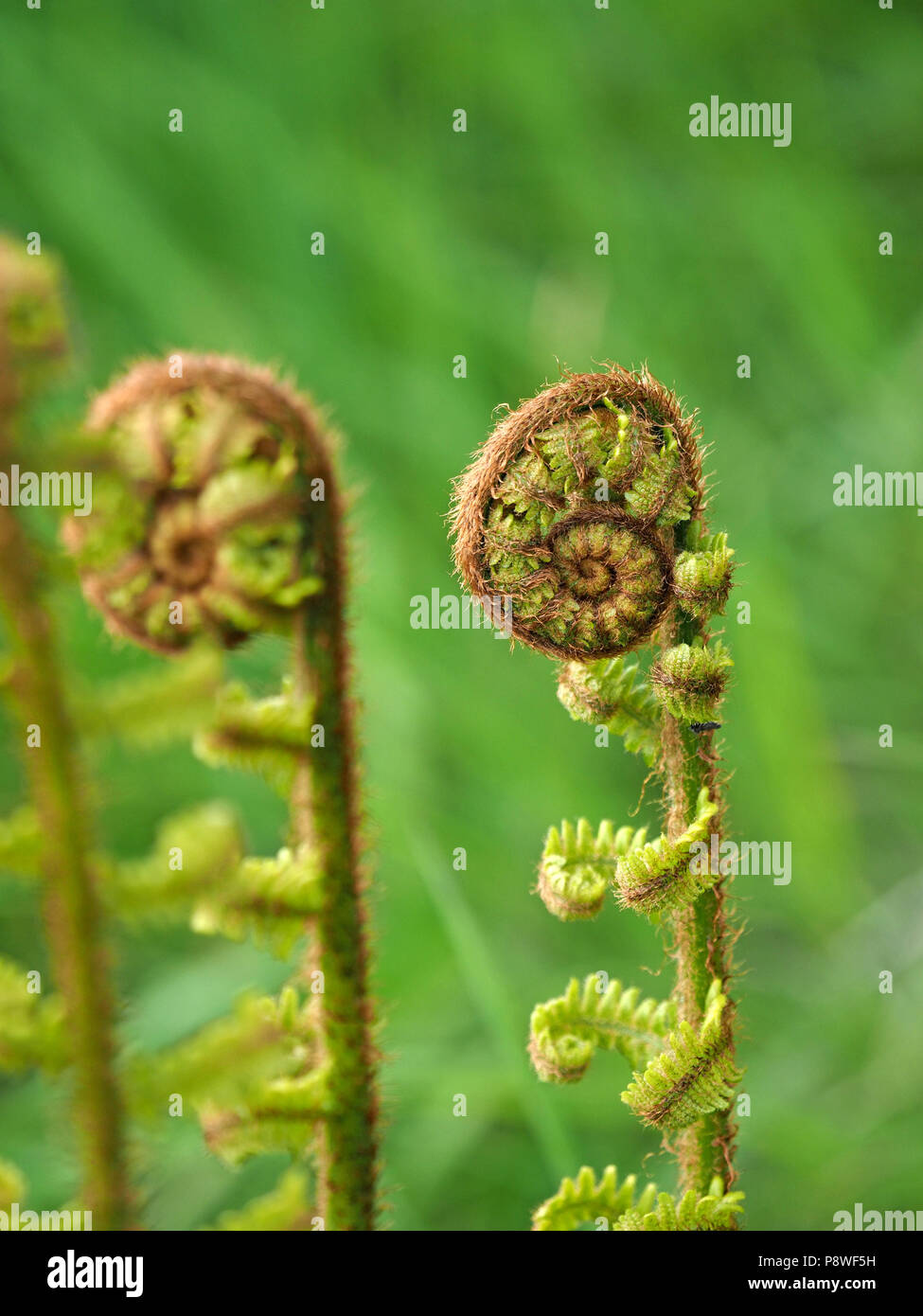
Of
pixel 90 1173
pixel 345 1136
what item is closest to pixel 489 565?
pixel 345 1136

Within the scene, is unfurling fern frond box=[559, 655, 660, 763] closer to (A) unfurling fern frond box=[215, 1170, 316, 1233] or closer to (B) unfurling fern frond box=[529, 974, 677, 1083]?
(B) unfurling fern frond box=[529, 974, 677, 1083]

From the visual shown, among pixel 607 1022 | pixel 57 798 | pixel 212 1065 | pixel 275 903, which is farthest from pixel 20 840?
pixel 607 1022

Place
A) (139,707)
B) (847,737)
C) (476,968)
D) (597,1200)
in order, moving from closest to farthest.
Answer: (139,707)
(597,1200)
(476,968)
(847,737)

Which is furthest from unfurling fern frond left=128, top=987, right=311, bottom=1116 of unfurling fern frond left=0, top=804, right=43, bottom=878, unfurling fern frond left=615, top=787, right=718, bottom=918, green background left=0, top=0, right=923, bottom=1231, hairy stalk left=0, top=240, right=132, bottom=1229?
green background left=0, top=0, right=923, bottom=1231

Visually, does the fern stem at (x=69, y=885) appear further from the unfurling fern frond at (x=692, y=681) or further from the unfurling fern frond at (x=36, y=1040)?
A: the unfurling fern frond at (x=692, y=681)
